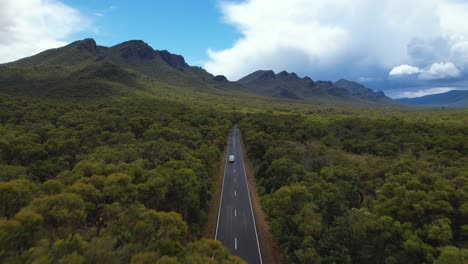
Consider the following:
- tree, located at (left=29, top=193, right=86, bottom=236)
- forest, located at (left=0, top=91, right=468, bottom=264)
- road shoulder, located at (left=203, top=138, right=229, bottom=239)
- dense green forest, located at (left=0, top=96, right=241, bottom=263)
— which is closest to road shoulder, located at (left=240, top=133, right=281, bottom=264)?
forest, located at (left=0, top=91, right=468, bottom=264)

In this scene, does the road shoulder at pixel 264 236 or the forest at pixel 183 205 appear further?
the road shoulder at pixel 264 236

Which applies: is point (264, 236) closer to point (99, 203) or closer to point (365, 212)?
point (365, 212)

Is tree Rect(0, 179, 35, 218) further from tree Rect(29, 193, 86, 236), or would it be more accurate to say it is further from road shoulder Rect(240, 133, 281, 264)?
road shoulder Rect(240, 133, 281, 264)

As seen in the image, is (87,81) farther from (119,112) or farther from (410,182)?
(410,182)

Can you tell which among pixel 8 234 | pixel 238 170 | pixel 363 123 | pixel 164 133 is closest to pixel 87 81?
pixel 164 133

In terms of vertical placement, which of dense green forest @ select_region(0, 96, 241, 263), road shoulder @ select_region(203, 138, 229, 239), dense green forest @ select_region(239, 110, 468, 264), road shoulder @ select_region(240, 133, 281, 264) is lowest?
→ road shoulder @ select_region(240, 133, 281, 264)

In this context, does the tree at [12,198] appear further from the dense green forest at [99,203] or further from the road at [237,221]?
the road at [237,221]

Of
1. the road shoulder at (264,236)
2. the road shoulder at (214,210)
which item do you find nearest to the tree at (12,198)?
the road shoulder at (214,210)
